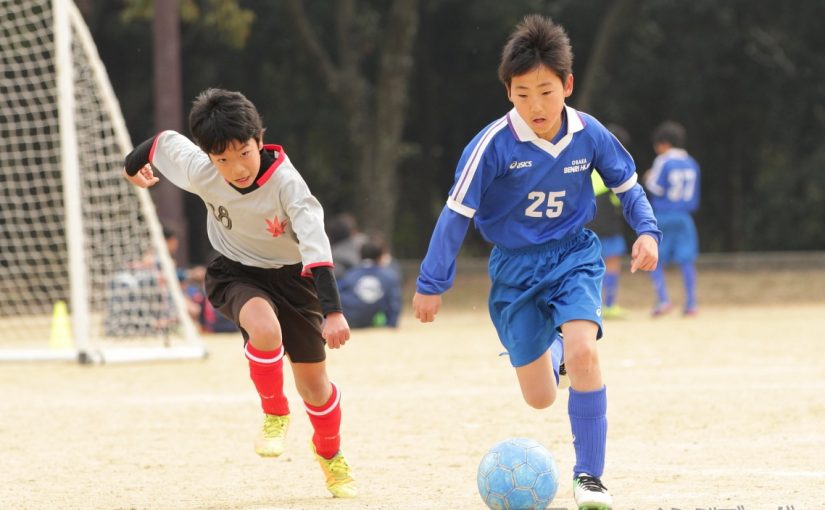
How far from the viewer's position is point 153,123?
23375 mm

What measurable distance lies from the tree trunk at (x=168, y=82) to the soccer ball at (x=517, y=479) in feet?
36.0

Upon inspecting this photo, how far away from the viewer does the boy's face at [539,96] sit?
15.7 ft

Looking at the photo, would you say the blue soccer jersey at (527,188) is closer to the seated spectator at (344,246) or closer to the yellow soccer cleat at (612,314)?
the seated spectator at (344,246)

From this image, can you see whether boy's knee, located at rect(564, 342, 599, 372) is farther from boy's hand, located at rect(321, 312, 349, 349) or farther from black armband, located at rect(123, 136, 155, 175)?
black armband, located at rect(123, 136, 155, 175)

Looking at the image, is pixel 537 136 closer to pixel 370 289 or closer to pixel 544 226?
pixel 544 226

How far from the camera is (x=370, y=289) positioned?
13578 mm

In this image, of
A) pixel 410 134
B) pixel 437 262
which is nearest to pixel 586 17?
pixel 410 134

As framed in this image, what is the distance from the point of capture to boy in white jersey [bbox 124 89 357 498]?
4.91 metres

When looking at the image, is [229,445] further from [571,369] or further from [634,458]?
[571,369]

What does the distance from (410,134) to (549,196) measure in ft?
64.4

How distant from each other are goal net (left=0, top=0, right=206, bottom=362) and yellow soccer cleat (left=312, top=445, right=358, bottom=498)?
5648 mm

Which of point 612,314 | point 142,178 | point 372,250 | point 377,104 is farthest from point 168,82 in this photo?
point 142,178

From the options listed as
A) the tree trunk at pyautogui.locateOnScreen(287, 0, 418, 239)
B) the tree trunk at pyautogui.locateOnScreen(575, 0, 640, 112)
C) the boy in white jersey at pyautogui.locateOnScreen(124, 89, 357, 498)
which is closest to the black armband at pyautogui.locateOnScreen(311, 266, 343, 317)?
the boy in white jersey at pyautogui.locateOnScreen(124, 89, 357, 498)

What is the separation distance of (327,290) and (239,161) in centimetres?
61
